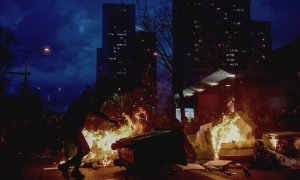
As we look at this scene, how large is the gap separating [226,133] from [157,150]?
4.77m

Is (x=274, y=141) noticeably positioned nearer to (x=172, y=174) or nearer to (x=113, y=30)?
(x=172, y=174)

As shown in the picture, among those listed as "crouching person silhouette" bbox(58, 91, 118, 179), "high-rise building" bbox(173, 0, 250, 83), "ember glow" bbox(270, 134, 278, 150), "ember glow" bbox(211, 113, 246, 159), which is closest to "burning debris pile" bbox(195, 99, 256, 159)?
"ember glow" bbox(211, 113, 246, 159)

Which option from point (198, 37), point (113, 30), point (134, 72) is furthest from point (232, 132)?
point (113, 30)

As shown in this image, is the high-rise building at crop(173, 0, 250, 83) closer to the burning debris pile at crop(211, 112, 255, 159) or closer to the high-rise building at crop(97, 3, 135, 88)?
the burning debris pile at crop(211, 112, 255, 159)

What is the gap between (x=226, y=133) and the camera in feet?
44.0

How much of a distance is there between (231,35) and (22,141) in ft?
104

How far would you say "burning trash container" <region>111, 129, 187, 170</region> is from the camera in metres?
9.18

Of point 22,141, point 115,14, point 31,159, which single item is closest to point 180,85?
point 22,141

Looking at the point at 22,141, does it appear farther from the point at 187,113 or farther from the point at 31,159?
the point at 187,113

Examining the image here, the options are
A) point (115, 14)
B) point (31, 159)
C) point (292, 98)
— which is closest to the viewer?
point (31, 159)

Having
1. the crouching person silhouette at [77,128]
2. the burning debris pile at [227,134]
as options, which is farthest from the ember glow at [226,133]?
the crouching person silhouette at [77,128]

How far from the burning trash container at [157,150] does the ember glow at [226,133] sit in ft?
12.1

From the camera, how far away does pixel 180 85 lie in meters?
31.9

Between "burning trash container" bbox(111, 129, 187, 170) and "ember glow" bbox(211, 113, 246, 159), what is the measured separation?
12.1ft
